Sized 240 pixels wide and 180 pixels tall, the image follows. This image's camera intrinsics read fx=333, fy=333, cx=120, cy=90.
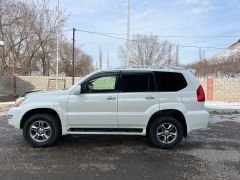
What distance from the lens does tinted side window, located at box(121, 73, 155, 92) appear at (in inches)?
293

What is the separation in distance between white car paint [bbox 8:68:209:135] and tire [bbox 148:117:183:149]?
206 mm

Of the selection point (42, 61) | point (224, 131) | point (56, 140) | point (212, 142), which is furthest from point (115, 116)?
point (42, 61)

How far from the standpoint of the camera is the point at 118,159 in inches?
257

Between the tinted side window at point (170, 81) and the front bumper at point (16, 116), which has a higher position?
the tinted side window at point (170, 81)

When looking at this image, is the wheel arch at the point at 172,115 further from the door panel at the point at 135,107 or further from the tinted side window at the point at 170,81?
the tinted side window at the point at 170,81

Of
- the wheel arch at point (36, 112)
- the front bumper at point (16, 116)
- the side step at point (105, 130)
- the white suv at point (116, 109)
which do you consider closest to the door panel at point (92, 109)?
the white suv at point (116, 109)

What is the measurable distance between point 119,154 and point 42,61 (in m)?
35.7

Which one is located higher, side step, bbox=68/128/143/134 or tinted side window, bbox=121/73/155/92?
tinted side window, bbox=121/73/155/92

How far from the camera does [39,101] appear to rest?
7.30 metres

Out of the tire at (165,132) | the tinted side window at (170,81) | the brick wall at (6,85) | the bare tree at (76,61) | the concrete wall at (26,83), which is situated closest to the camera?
the tire at (165,132)

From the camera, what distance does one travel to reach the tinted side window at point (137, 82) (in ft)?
24.4

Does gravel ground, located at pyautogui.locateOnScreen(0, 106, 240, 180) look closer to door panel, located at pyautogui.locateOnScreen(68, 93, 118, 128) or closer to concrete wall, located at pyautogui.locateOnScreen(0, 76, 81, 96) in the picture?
door panel, located at pyautogui.locateOnScreen(68, 93, 118, 128)

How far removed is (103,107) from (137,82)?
0.95 meters

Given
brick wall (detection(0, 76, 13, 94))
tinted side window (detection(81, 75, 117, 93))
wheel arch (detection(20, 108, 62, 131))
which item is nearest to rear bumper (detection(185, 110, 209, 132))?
tinted side window (detection(81, 75, 117, 93))
